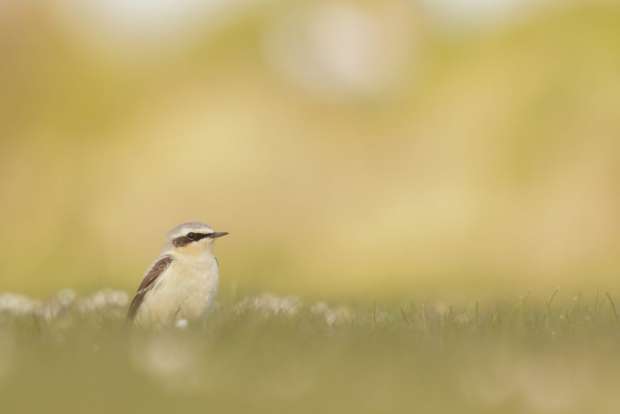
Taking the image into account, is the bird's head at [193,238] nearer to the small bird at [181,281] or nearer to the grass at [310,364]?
the small bird at [181,281]

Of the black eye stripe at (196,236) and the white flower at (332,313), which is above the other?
the black eye stripe at (196,236)

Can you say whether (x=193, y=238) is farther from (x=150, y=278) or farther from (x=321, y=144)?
(x=321, y=144)

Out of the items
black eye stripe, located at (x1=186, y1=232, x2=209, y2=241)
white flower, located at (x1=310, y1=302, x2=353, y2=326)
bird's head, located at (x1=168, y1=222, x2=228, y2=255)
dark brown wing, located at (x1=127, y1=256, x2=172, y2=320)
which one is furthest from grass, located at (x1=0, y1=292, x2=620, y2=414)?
black eye stripe, located at (x1=186, y1=232, x2=209, y2=241)

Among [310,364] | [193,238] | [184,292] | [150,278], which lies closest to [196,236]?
[193,238]

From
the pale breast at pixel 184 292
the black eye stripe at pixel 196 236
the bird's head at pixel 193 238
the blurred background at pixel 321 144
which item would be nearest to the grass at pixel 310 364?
the pale breast at pixel 184 292

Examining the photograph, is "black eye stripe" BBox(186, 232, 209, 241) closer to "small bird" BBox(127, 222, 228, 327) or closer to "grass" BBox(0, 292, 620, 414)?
"small bird" BBox(127, 222, 228, 327)

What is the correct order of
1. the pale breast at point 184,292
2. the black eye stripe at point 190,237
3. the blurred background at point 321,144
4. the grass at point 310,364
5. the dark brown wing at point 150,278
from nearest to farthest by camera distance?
1. the grass at point 310,364
2. the pale breast at point 184,292
3. the dark brown wing at point 150,278
4. the black eye stripe at point 190,237
5. the blurred background at point 321,144

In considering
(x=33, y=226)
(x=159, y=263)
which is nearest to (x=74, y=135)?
(x=33, y=226)
